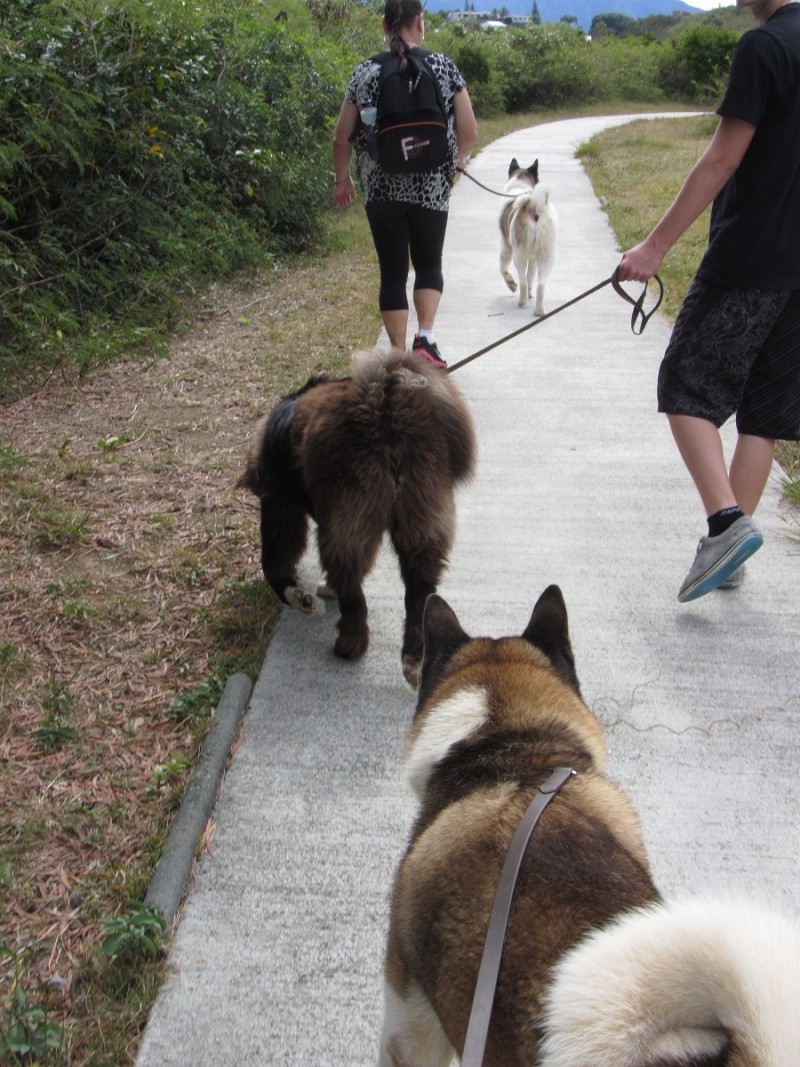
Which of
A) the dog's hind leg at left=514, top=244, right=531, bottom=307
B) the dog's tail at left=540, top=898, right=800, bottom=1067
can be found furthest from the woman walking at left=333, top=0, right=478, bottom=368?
the dog's tail at left=540, top=898, right=800, bottom=1067

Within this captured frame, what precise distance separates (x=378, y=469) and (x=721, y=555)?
1.48 meters

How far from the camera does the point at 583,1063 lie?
4.21 ft

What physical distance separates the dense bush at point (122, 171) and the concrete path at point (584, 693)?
3.69 meters

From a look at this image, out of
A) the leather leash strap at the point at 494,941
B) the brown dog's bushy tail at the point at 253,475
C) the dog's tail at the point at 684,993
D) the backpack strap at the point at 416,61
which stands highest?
the backpack strap at the point at 416,61

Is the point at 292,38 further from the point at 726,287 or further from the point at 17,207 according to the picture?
the point at 726,287

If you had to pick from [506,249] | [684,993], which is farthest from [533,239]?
[684,993]

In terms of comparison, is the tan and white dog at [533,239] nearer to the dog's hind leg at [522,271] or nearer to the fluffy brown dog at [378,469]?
the dog's hind leg at [522,271]

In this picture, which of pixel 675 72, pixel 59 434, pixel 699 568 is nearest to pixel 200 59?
pixel 59 434

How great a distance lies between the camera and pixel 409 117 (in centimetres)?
549

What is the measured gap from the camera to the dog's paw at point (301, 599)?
410 cm

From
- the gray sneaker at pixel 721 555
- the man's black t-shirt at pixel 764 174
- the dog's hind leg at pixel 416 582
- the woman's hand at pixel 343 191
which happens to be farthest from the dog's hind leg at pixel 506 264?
the dog's hind leg at pixel 416 582

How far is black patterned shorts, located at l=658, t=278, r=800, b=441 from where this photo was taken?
366 centimetres

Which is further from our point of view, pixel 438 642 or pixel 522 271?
pixel 522 271

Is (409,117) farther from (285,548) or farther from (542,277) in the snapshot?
(542,277)
